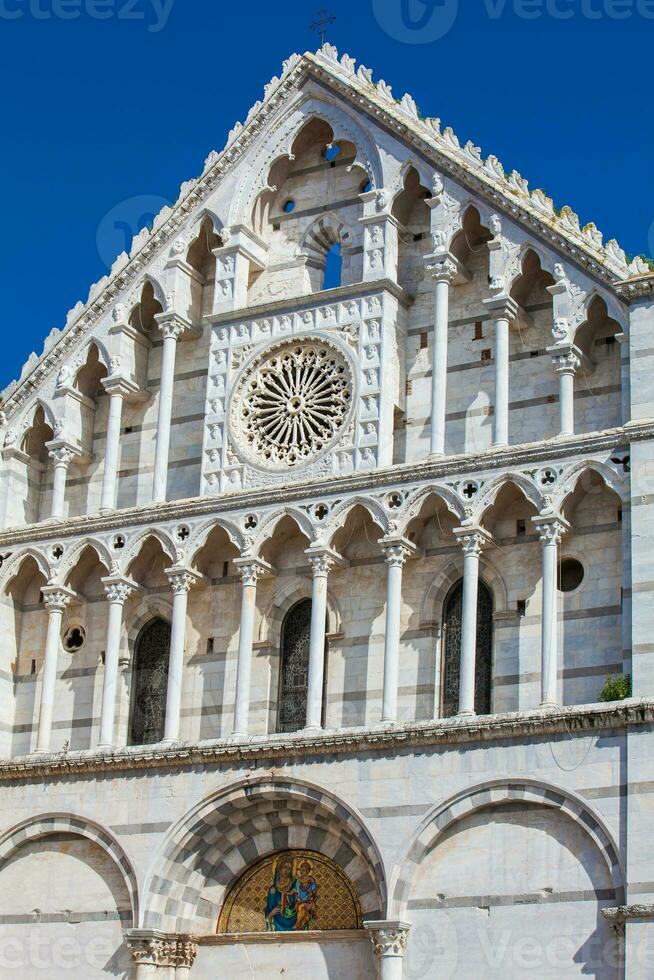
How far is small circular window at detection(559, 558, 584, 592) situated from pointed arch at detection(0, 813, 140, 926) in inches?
224

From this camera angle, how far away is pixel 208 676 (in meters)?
23.4

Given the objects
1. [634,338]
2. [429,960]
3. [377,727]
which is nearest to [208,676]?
[377,727]

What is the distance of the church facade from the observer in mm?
20484

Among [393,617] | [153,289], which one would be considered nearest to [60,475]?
[153,289]

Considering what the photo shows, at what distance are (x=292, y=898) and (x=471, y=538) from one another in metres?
4.42

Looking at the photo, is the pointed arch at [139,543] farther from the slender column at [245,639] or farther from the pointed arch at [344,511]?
the pointed arch at [344,511]

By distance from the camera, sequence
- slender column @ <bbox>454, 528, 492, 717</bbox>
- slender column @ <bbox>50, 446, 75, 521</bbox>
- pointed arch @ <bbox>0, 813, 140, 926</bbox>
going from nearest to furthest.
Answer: slender column @ <bbox>454, 528, 492, 717</bbox>
pointed arch @ <bbox>0, 813, 140, 926</bbox>
slender column @ <bbox>50, 446, 75, 521</bbox>

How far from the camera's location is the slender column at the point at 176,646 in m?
22.8

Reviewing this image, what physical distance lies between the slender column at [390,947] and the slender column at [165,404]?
20.1 ft

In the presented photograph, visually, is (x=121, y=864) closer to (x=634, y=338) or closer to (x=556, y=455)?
(x=556, y=455)

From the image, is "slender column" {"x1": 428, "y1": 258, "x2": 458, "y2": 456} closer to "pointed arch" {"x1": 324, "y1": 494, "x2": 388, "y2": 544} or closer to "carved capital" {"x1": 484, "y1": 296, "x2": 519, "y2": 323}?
"carved capital" {"x1": 484, "y1": 296, "x2": 519, "y2": 323}

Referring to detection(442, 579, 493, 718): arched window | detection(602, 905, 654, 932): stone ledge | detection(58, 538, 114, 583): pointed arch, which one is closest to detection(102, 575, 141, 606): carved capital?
detection(58, 538, 114, 583): pointed arch

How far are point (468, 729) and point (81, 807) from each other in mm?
4866

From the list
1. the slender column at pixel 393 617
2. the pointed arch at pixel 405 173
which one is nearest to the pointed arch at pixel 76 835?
the slender column at pixel 393 617
